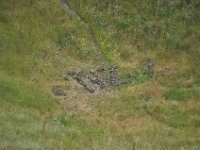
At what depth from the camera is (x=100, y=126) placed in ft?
108

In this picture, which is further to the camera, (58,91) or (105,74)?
(105,74)

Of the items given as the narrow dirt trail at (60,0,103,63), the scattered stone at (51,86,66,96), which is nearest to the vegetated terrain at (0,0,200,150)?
the scattered stone at (51,86,66,96)

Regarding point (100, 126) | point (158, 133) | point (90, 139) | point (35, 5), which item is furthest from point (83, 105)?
point (35, 5)

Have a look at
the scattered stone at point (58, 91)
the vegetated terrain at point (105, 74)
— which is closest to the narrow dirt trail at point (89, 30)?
the vegetated terrain at point (105, 74)

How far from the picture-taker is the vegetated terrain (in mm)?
27984

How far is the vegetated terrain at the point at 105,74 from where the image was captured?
1102 inches

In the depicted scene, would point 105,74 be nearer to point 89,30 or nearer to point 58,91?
point 58,91

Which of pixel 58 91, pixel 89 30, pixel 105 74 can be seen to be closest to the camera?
pixel 58 91

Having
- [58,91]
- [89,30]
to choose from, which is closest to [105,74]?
[58,91]

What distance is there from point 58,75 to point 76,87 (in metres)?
2.65

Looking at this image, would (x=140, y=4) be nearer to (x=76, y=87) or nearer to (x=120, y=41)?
(x=120, y=41)

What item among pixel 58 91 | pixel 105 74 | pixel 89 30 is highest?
pixel 89 30

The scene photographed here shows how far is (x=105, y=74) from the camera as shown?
153 feet

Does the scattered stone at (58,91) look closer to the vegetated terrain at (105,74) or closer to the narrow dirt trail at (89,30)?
the vegetated terrain at (105,74)
